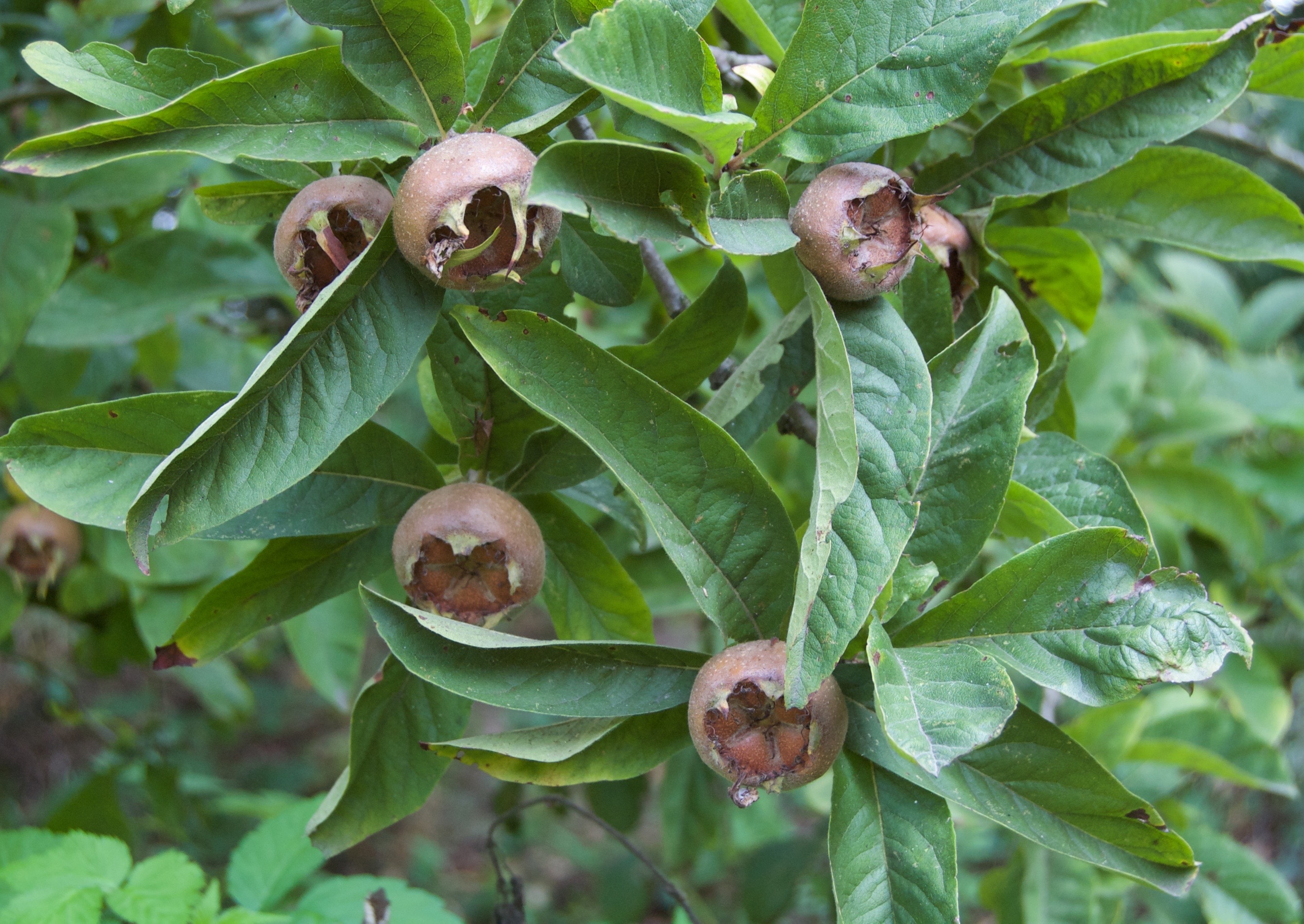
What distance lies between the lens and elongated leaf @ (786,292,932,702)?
882 mm

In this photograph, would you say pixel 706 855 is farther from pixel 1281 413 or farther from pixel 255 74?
pixel 255 74

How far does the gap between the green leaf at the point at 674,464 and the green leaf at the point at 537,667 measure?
0.10 metres

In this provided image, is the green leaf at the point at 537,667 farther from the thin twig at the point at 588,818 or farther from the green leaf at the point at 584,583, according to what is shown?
the thin twig at the point at 588,818

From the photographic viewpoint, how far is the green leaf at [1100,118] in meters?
1.09

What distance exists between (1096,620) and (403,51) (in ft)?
2.93

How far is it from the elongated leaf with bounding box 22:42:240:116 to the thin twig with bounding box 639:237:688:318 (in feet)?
1.88

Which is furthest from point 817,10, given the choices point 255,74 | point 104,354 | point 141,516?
point 104,354

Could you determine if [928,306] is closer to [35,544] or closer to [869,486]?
[869,486]

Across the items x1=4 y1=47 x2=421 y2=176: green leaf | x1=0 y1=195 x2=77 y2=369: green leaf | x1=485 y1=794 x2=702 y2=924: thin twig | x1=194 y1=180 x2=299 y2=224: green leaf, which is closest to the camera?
x1=4 y1=47 x2=421 y2=176: green leaf

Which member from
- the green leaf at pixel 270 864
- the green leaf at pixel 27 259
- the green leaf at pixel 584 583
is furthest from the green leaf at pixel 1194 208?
the green leaf at pixel 27 259

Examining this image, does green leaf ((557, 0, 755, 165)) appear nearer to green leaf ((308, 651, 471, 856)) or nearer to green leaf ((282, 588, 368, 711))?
green leaf ((308, 651, 471, 856))

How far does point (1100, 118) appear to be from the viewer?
44.9 inches

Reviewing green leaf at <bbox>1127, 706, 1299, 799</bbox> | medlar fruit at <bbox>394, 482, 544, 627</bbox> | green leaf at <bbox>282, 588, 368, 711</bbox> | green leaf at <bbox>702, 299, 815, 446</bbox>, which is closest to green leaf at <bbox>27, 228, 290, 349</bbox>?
green leaf at <bbox>282, 588, 368, 711</bbox>

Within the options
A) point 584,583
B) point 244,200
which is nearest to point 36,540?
point 244,200
